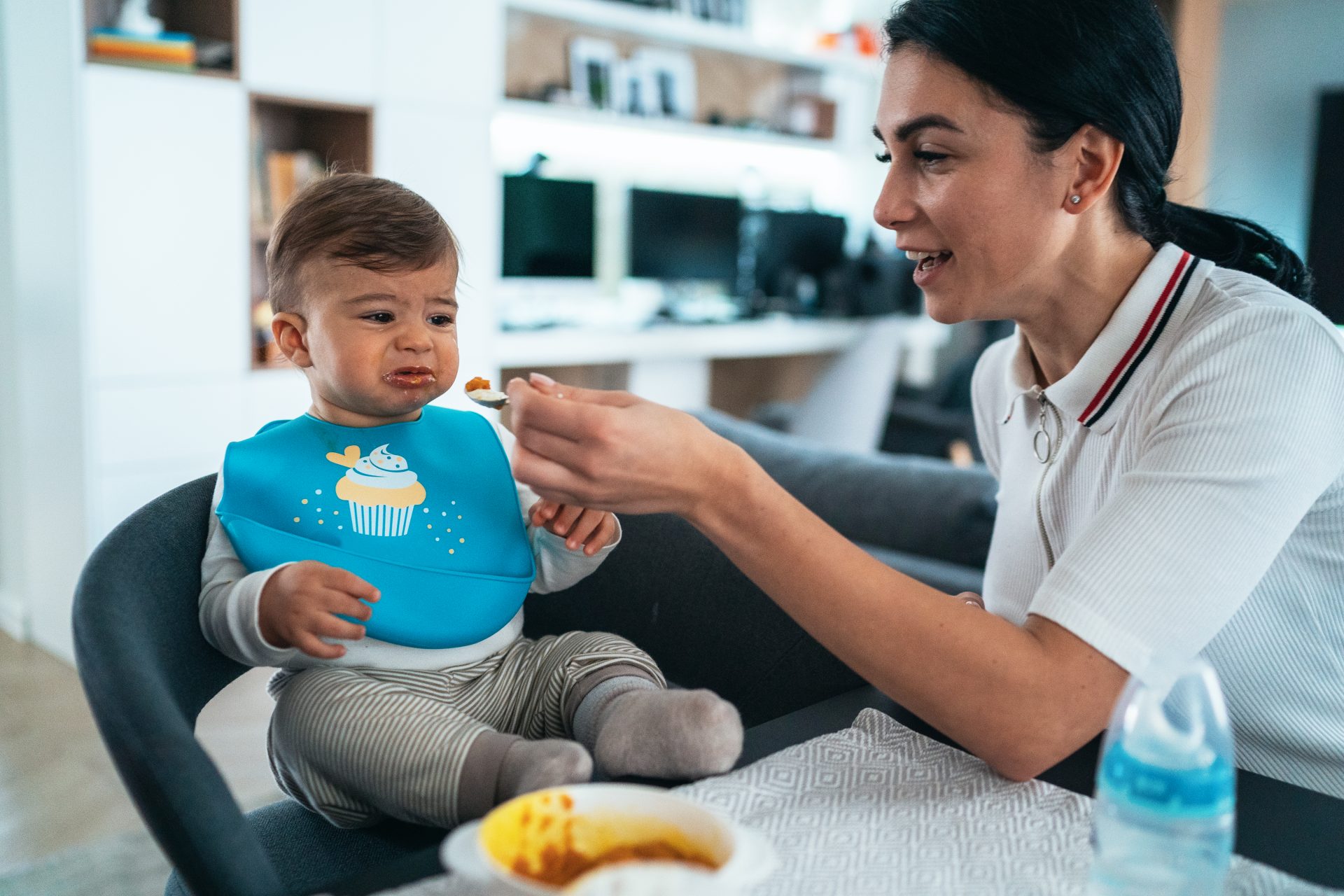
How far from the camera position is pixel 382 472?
115 centimetres

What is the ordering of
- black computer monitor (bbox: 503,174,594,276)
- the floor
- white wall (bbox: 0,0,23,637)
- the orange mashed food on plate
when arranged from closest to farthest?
the orange mashed food on plate < the floor < white wall (bbox: 0,0,23,637) < black computer monitor (bbox: 503,174,594,276)

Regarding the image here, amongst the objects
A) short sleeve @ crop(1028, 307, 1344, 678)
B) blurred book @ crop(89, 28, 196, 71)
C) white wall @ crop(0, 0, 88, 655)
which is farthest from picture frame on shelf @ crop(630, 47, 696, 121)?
short sleeve @ crop(1028, 307, 1344, 678)

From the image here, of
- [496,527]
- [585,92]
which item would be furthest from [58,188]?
[496,527]

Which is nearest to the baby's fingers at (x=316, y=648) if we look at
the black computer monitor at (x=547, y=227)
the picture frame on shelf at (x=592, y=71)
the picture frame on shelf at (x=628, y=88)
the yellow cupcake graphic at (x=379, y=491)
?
the yellow cupcake graphic at (x=379, y=491)

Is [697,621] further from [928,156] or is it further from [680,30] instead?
[680,30]

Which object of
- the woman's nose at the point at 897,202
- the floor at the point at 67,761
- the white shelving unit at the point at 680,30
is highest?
the white shelving unit at the point at 680,30

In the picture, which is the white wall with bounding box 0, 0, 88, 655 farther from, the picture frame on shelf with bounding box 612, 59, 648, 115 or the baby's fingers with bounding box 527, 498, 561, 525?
the baby's fingers with bounding box 527, 498, 561, 525

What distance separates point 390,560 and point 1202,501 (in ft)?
2.42

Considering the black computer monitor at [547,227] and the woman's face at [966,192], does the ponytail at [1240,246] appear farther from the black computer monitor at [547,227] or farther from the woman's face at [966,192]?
the black computer monitor at [547,227]

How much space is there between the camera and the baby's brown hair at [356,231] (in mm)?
1137

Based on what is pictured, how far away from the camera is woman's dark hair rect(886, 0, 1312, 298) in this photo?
1019 millimetres

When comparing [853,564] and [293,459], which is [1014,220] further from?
[293,459]

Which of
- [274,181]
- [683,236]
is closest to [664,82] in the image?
[683,236]

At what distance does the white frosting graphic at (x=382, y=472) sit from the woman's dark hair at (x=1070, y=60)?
672 mm
